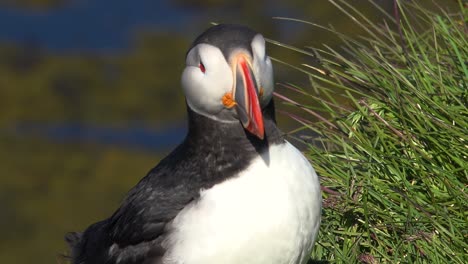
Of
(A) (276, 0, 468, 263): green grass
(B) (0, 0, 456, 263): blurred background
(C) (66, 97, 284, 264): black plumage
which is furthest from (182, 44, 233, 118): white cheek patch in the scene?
(B) (0, 0, 456, 263): blurred background

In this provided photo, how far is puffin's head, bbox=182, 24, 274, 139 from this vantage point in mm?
4223

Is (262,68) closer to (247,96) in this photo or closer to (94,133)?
(247,96)

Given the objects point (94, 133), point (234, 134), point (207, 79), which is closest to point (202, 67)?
point (207, 79)

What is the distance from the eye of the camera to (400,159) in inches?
192

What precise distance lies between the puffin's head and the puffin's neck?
51 millimetres

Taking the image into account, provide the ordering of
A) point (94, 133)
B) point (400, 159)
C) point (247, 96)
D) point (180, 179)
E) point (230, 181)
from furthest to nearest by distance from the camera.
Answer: point (94, 133) → point (400, 159) → point (180, 179) → point (230, 181) → point (247, 96)

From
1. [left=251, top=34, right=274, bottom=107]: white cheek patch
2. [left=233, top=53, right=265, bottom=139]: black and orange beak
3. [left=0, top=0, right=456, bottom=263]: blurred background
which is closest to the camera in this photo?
[left=233, top=53, right=265, bottom=139]: black and orange beak

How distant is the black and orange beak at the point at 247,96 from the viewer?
419 cm

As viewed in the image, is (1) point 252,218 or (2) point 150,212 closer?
(1) point 252,218

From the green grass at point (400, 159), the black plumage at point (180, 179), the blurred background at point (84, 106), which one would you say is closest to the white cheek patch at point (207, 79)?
the black plumage at point (180, 179)

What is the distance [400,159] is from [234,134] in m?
0.79

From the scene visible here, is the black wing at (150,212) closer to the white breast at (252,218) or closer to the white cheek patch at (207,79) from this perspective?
the white breast at (252,218)

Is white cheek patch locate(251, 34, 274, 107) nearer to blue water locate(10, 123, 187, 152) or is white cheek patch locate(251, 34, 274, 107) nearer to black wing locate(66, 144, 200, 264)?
black wing locate(66, 144, 200, 264)

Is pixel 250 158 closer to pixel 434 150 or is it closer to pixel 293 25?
pixel 434 150
